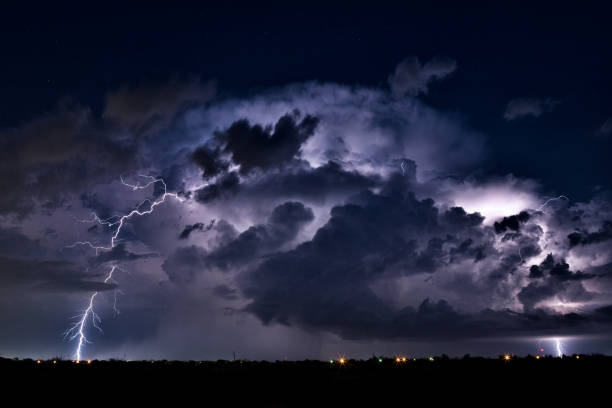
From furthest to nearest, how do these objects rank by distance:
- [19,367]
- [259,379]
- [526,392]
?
[19,367], [259,379], [526,392]

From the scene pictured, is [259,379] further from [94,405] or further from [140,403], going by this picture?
[94,405]

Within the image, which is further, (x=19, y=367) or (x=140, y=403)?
(x=19, y=367)

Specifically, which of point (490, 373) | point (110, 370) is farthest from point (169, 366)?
point (490, 373)

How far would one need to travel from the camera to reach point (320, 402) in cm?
1941

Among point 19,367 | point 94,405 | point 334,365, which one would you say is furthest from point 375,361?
point 19,367

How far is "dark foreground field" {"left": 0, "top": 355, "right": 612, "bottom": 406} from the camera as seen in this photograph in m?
18.8

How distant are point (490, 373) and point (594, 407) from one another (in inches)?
167

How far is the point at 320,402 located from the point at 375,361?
612cm

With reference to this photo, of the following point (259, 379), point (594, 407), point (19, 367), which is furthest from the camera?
point (19, 367)

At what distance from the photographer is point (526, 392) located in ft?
60.5

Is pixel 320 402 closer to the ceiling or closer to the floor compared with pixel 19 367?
closer to the floor

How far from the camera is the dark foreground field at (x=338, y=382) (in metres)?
18.8

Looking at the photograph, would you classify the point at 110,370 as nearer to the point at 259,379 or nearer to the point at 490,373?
the point at 259,379

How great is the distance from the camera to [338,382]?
21.8m
